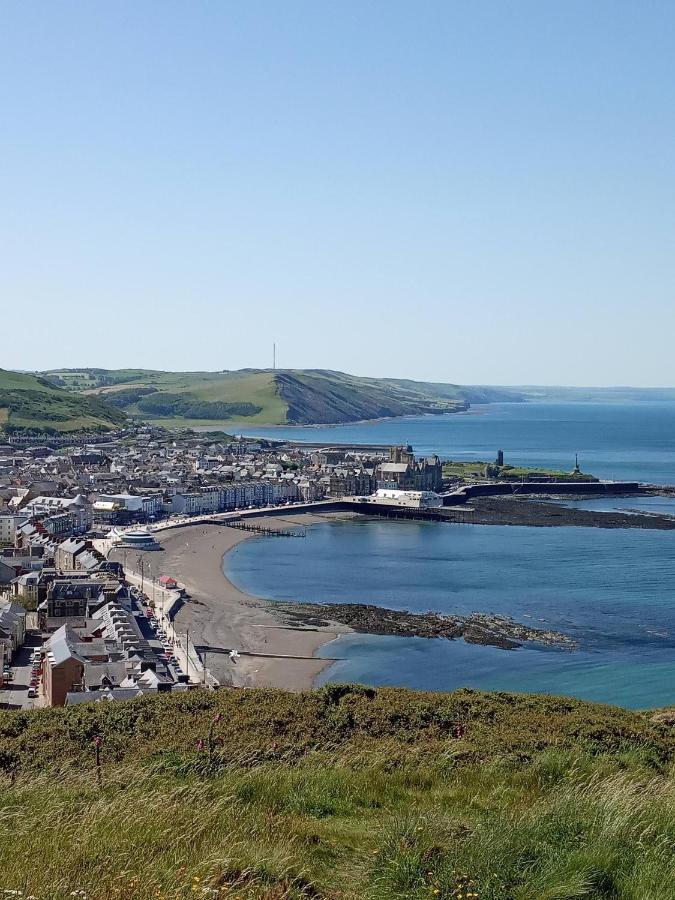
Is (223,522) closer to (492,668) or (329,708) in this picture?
(492,668)

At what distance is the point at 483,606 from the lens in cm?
3606

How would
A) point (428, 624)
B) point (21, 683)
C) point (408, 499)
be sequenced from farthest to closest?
point (408, 499), point (428, 624), point (21, 683)

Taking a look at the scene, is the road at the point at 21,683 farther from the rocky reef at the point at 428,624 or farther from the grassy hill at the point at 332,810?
the rocky reef at the point at 428,624

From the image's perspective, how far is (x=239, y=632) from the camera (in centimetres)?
3136

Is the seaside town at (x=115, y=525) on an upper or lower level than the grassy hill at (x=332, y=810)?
lower

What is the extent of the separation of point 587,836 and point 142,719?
8.47 m

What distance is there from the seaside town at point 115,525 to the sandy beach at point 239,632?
0.86m

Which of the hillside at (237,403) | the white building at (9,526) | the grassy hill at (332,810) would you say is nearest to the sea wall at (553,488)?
the white building at (9,526)

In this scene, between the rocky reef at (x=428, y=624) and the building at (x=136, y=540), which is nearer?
the rocky reef at (x=428, y=624)

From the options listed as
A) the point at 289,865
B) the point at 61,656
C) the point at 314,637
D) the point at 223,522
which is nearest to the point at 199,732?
the point at 289,865

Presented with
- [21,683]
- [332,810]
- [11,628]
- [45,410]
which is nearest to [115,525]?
[11,628]

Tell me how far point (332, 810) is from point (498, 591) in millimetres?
32904

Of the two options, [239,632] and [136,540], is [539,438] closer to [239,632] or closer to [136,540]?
[136,540]

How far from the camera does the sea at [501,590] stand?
2611cm
